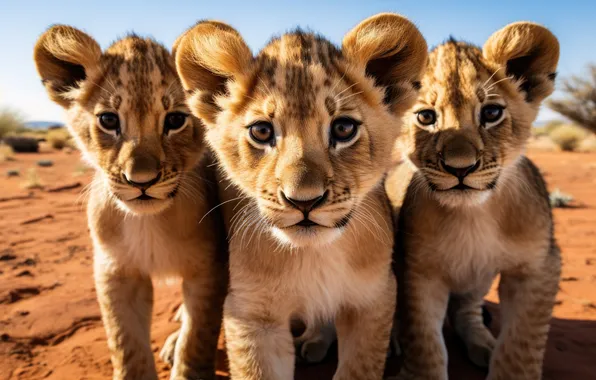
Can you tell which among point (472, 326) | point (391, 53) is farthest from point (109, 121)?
point (472, 326)

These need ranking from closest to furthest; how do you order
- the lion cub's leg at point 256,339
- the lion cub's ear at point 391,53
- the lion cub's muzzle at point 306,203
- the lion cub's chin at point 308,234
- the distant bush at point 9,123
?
the lion cub's muzzle at point 306,203, the lion cub's chin at point 308,234, the lion cub's ear at point 391,53, the lion cub's leg at point 256,339, the distant bush at point 9,123

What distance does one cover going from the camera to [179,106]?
257cm

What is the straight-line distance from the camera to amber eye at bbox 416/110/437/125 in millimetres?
2656

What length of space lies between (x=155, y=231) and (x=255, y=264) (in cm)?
71

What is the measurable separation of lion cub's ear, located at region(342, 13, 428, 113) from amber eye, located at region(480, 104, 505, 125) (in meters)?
0.40

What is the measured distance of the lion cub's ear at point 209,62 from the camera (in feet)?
7.47

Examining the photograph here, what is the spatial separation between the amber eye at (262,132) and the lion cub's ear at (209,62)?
304 mm

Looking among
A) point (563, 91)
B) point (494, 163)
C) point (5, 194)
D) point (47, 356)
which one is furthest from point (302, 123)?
point (563, 91)

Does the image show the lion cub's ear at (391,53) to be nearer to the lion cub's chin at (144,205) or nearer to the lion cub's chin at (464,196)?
the lion cub's chin at (464,196)

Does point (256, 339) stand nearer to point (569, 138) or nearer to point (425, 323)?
point (425, 323)

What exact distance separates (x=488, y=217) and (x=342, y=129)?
1128mm

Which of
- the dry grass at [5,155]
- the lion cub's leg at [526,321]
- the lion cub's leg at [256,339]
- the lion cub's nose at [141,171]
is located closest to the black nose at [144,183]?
the lion cub's nose at [141,171]

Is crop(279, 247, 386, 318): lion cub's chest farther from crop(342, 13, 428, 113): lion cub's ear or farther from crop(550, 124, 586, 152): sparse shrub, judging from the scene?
crop(550, 124, 586, 152): sparse shrub

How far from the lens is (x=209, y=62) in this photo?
7.63 ft
